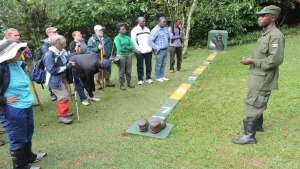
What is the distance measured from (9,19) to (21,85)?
348 inches

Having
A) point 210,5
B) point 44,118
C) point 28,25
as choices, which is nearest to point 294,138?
point 44,118

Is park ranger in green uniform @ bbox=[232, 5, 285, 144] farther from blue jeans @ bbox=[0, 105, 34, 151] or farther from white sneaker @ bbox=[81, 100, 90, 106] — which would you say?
white sneaker @ bbox=[81, 100, 90, 106]

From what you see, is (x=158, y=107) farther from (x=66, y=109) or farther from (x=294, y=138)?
(x=294, y=138)

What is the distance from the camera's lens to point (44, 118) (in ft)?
15.6

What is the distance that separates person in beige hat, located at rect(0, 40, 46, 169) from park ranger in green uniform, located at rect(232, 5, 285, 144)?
2602mm

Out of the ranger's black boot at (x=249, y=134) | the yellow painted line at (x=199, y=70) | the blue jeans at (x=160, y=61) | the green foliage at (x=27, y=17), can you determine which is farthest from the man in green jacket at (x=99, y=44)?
the green foliage at (x=27, y=17)

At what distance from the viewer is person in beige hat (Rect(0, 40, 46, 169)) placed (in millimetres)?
2754

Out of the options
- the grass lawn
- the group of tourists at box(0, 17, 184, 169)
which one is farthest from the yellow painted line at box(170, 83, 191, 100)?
the group of tourists at box(0, 17, 184, 169)

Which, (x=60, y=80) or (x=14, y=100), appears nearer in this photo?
(x=14, y=100)

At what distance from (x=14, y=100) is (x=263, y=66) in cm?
286

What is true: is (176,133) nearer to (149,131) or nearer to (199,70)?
(149,131)

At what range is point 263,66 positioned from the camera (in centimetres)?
321

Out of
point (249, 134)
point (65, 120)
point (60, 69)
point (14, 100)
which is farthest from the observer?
point (65, 120)

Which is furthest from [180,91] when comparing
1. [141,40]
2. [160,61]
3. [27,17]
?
[27,17]
